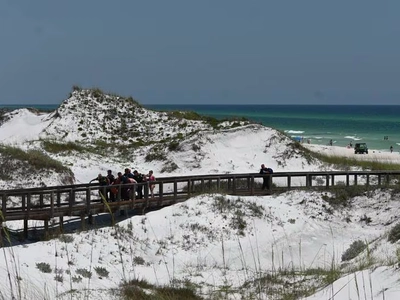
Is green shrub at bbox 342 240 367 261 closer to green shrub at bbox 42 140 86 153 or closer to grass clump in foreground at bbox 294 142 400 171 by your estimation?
grass clump in foreground at bbox 294 142 400 171

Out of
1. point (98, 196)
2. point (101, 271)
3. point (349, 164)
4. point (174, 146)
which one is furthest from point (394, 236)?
point (174, 146)

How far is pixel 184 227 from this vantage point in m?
26.1

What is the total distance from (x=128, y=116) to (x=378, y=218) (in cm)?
3157

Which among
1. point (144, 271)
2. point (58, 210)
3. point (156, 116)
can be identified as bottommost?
point (144, 271)

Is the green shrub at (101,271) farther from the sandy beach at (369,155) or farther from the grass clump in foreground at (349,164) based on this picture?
the sandy beach at (369,155)

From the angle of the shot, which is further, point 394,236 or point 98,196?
point 98,196

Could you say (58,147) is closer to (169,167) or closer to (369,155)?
(169,167)

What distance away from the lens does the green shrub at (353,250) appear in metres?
22.5

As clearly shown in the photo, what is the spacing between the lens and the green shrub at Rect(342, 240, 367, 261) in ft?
73.7

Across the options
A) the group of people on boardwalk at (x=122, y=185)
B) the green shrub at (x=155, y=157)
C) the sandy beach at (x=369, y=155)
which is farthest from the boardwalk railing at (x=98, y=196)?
the sandy beach at (x=369, y=155)

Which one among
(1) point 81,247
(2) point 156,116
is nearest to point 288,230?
(1) point 81,247

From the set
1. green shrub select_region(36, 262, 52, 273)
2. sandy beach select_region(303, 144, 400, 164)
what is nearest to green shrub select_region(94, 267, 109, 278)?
green shrub select_region(36, 262, 52, 273)

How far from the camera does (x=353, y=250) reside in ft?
75.8

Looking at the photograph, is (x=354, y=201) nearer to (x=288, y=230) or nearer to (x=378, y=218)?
(x=378, y=218)
